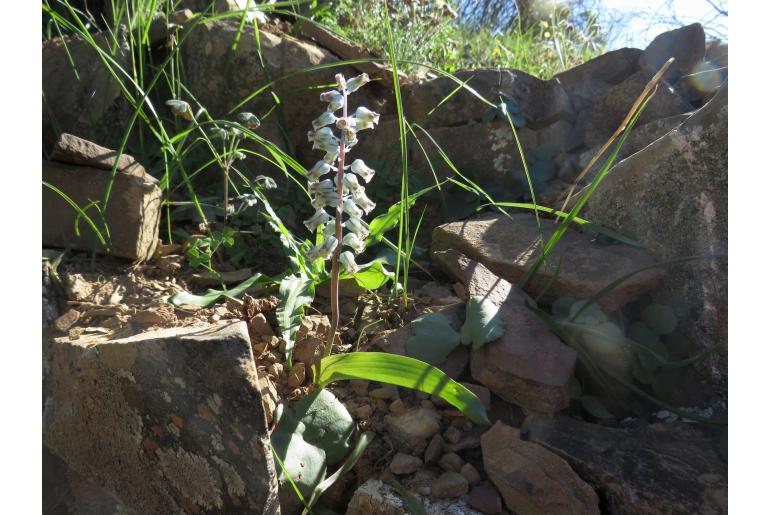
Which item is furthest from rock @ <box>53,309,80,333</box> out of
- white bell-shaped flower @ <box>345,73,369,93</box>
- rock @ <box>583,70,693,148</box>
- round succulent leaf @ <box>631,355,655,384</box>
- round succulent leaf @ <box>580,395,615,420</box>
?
rock @ <box>583,70,693,148</box>

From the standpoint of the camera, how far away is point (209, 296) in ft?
6.42

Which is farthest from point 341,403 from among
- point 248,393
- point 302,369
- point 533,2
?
point 533,2

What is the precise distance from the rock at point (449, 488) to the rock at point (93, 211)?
1257 millimetres

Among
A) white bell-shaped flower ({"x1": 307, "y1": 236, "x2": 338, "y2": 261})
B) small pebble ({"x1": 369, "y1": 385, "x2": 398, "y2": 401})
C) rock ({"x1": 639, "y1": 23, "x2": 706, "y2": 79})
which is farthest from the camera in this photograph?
rock ({"x1": 639, "y1": 23, "x2": 706, "y2": 79})

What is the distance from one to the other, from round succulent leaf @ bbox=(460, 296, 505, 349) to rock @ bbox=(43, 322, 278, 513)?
0.61 m

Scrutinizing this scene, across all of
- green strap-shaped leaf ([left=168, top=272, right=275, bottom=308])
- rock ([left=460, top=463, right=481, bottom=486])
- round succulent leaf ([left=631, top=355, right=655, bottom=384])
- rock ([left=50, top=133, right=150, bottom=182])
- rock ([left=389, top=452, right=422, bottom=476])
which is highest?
rock ([left=50, top=133, right=150, bottom=182])

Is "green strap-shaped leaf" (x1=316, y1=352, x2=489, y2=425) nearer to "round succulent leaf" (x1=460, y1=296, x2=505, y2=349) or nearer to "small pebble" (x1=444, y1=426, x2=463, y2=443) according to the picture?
"small pebble" (x1=444, y1=426, x2=463, y2=443)

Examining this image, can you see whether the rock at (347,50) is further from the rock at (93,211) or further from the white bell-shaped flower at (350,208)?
the white bell-shaped flower at (350,208)

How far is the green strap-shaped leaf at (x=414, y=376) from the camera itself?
155 centimetres

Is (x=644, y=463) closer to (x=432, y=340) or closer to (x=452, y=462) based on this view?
(x=452, y=462)

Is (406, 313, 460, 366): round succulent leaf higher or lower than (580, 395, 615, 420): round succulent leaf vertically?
higher

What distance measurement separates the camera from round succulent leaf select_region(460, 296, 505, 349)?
1785mm

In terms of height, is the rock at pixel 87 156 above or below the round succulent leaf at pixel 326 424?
above

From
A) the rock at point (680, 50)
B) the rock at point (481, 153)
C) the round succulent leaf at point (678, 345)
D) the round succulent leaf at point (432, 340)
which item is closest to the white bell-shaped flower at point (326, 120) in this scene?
the round succulent leaf at point (432, 340)
